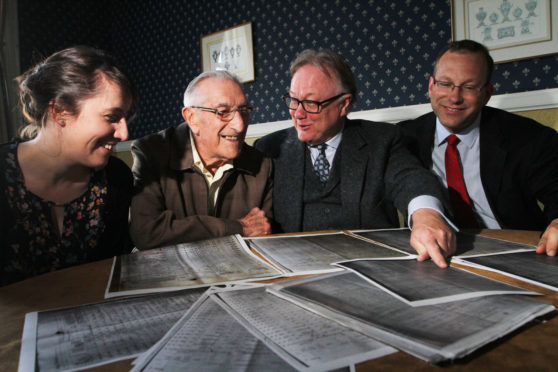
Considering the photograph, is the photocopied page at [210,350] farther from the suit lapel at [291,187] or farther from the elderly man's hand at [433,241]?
the suit lapel at [291,187]

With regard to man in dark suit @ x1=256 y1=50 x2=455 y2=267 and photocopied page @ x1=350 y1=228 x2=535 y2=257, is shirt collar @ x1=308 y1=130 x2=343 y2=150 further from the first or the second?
photocopied page @ x1=350 y1=228 x2=535 y2=257

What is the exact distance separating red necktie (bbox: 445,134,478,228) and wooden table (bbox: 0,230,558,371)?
1.26m

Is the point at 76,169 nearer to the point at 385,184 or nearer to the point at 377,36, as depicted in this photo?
the point at 385,184

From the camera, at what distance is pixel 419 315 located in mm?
607

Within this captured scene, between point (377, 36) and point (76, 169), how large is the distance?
7.94 feet

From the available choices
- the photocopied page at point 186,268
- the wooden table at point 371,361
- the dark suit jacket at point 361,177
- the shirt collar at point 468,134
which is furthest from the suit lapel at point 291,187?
the wooden table at point 371,361

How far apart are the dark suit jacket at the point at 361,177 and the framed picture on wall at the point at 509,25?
48.3 inches

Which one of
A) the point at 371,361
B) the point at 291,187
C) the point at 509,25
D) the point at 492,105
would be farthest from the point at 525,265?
the point at 509,25

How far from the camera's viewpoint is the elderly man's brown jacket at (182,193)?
5.02ft

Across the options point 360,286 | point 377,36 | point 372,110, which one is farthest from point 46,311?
point 377,36

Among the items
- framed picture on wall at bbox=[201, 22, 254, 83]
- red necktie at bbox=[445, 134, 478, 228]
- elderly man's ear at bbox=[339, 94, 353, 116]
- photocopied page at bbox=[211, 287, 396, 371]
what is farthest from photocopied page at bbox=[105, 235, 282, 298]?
framed picture on wall at bbox=[201, 22, 254, 83]

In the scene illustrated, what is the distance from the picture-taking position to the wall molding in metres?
2.34

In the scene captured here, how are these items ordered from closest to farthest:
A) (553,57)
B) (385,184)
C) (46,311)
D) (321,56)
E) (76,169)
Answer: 1. (46,311)
2. (76,169)
3. (385,184)
4. (321,56)
5. (553,57)

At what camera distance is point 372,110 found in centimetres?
298
